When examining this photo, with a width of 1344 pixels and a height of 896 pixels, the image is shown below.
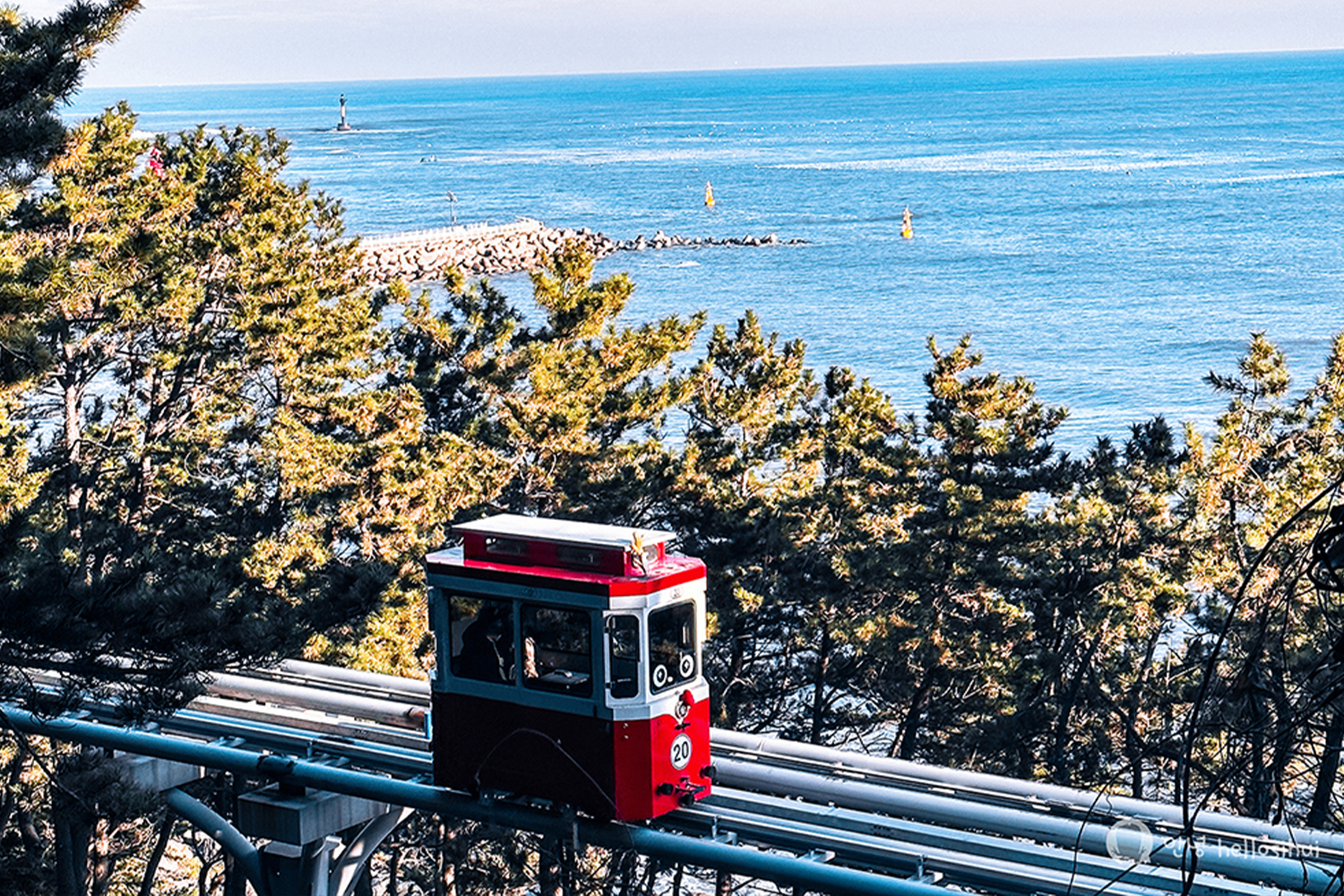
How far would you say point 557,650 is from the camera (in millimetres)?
12266

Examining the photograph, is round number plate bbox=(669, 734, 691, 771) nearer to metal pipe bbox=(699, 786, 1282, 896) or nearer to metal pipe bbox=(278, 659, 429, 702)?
metal pipe bbox=(699, 786, 1282, 896)

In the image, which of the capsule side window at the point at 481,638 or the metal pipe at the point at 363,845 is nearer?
the capsule side window at the point at 481,638

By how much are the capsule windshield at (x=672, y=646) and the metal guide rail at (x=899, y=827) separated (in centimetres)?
104

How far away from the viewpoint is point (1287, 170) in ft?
457

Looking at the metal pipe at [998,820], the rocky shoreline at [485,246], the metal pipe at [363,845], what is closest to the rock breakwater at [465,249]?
the rocky shoreline at [485,246]

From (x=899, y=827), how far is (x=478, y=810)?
3.36 metres

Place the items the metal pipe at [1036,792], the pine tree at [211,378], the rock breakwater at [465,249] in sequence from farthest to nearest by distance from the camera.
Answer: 1. the rock breakwater at [465,249]
2. the pine tree at [211,378]
3. the metal pipe at [1036,792]

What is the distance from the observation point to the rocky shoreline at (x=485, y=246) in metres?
94.5

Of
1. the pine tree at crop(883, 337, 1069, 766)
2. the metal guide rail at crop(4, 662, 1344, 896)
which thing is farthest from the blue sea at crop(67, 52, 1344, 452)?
the metal guide rail at crop(4, 662, 1344, 896)

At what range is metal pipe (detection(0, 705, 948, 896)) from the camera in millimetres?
10977

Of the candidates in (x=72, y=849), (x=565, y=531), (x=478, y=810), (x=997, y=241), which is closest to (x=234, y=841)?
(x=478, y=810)

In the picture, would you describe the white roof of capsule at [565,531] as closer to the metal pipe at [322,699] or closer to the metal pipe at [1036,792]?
the metal pipe at [1036,792]

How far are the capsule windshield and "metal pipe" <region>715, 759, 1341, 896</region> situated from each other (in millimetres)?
1088

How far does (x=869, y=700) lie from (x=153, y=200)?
15.0 metres
